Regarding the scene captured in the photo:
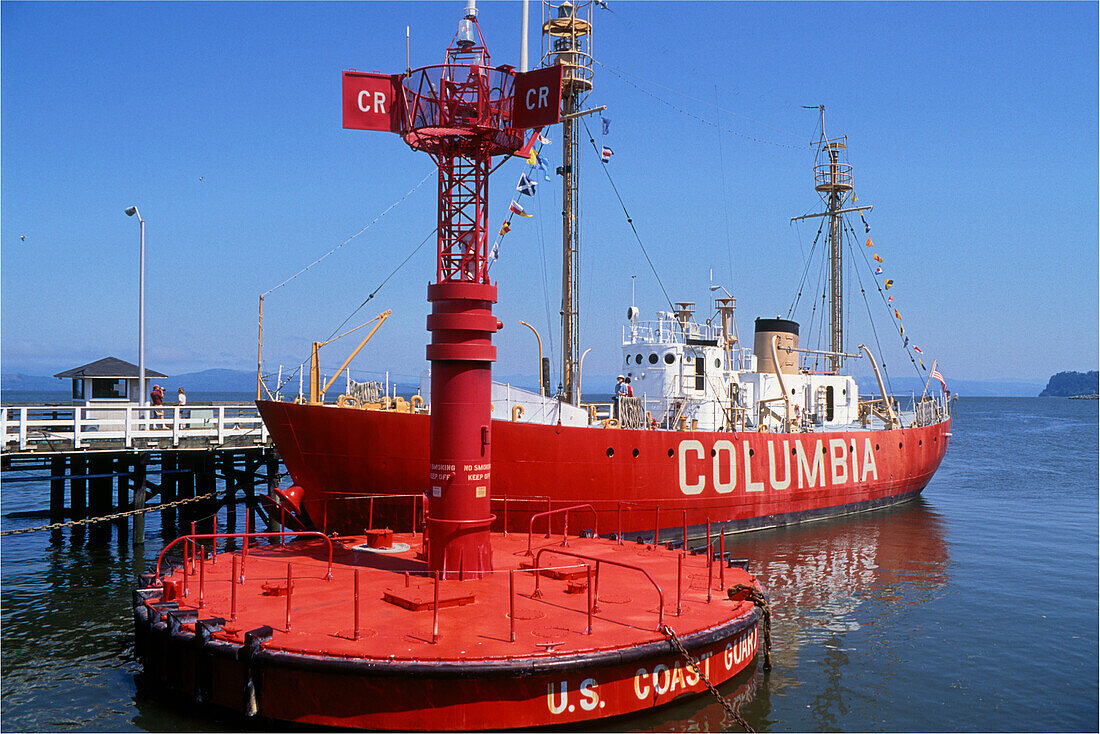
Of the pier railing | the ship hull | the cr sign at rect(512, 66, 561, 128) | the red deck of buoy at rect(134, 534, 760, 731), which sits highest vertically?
the cr sign at rect(512, 66, 561, 128)

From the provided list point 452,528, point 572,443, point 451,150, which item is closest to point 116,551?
point 572,443

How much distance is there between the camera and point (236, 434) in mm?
25984

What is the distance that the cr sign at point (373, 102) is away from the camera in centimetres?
1372

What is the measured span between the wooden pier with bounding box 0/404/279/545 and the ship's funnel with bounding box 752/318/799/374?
17996mm

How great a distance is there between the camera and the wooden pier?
878 inches

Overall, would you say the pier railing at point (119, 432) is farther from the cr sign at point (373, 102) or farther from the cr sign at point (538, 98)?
the cr sign at point (538, 98)

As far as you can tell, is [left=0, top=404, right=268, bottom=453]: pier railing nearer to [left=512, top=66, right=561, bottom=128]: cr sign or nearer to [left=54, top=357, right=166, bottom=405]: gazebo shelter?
[left=54, top=357, right=166, bottom=405]: gazebo shelter

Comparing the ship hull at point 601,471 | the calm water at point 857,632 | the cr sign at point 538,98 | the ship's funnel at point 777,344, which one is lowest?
the calm water at point 857,632

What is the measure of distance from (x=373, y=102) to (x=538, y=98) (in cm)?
268

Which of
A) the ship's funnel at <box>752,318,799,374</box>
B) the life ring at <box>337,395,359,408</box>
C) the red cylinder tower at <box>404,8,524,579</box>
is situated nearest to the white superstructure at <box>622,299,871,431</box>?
the ship's funnel at <box>752,318,799,374</box>

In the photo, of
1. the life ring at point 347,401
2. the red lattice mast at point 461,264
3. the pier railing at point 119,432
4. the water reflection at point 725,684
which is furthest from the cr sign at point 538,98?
the pier railing at point 119,432

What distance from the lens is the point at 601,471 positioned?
22.3m

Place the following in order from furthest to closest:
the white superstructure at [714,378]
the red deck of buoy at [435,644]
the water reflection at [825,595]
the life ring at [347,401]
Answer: the white superstructure at [714,378] < the life ring at [347,401] < the water reflection at [825,595] < the red deck of buoy at [435,644]

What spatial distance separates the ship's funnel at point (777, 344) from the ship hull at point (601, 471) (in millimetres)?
3493
